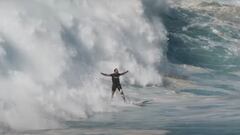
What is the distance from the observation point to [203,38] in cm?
7862

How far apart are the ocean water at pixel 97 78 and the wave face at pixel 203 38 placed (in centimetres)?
715

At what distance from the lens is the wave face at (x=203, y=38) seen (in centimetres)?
6581

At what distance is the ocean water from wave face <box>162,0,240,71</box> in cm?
715

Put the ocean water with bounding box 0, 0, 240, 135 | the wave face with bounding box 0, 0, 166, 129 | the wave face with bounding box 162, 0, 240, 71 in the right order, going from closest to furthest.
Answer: the ocean water with bounding box 0, 0, 240, 135, the wave face with bounding box 0, 0, 166, 129, the wave face with bounding box 162, 0, 240, 71

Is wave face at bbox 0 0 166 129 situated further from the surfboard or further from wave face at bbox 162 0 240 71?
wave face at bbox 162 0 240 71

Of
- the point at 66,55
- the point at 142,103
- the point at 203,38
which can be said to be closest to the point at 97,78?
the point at 66,55

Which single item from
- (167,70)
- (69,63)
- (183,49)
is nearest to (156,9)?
(167,70)

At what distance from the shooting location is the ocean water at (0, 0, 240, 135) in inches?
915

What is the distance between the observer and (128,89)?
126ft

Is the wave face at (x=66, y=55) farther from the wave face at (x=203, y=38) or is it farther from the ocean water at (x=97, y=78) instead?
the wave face at (x=203, y=38)

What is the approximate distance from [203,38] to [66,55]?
4738 cm

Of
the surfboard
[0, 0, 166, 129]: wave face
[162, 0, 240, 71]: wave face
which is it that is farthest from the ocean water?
[162, 0, 240, 71]: wave face

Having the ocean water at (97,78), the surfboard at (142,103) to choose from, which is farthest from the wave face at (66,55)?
the surfboard at (142,103)

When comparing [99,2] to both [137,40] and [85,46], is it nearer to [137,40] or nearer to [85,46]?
[137,40]
